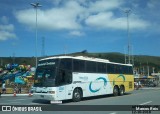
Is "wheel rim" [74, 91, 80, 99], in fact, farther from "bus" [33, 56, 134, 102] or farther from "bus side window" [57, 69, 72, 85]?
"bus side window" [57, 69, 72, 85]

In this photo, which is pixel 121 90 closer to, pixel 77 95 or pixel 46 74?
pixel 77 95

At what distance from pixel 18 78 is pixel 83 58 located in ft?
67.7

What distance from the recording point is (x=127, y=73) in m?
33.5

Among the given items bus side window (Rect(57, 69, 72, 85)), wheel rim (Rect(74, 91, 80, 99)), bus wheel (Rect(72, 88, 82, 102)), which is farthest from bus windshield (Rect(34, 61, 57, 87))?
wheel rim (Rect(74, 91, 80, 99))

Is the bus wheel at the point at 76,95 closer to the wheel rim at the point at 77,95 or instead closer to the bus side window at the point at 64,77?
the wheel rim at the point at 77,95

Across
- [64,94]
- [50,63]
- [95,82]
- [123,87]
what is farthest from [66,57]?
[123,87]

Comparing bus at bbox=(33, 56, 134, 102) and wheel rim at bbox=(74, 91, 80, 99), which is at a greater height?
bus at bbox=(33, 56, 134, 102)

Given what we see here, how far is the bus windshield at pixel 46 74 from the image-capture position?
74.2 feet

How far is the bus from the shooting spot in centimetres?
2266

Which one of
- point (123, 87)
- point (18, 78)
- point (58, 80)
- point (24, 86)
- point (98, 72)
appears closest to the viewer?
point (58, 80)

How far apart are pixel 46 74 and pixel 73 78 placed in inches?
92.7

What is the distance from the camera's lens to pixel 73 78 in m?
24.3

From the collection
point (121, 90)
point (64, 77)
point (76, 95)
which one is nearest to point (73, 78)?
point (64, 77)

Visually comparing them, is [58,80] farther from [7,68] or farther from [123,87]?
[7,68]
